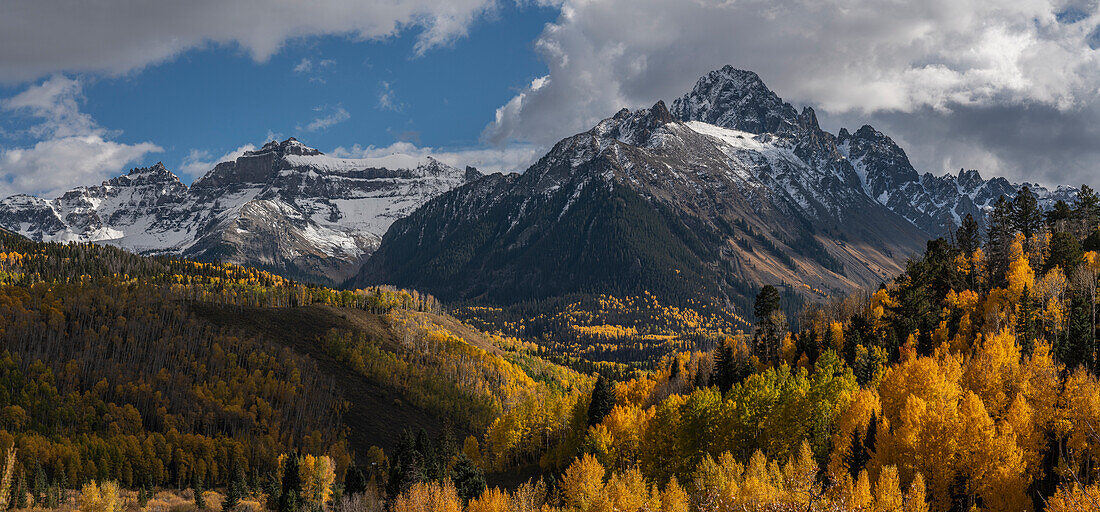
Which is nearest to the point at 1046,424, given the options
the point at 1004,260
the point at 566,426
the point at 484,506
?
the point at 484,506

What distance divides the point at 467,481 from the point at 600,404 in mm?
26820

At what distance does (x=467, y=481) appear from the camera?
109 meters

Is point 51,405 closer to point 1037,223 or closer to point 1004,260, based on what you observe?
point 1004,260

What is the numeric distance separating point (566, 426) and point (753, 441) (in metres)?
55.5

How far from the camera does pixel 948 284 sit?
12925cm

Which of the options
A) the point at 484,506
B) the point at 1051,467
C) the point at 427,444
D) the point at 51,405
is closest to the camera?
the point at 1051,467

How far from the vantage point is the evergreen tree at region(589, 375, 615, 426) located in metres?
122

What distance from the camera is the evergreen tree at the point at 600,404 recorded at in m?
122

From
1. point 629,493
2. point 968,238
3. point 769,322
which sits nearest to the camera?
point 629,493

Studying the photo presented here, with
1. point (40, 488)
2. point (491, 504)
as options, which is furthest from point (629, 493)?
point (40, 488)

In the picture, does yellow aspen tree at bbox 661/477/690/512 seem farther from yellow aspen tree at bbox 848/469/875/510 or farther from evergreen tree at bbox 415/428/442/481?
evergreen tree at bbox 415/428/442/481

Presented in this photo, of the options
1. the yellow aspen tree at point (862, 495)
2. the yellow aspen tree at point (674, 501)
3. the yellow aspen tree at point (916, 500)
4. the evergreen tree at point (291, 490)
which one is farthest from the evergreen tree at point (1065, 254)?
the evergreen tree at point (291, 490)

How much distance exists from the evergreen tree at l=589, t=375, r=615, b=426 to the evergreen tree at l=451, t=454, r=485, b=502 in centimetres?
2168

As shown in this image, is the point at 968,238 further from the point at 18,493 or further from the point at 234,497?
the point at 18,493
